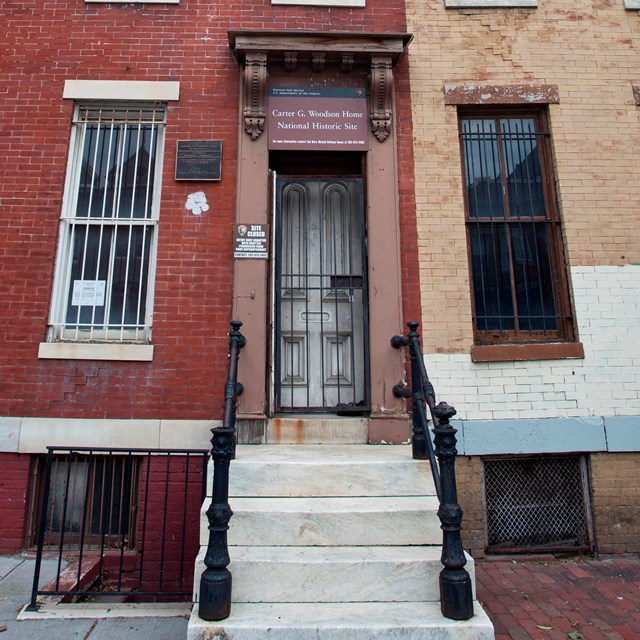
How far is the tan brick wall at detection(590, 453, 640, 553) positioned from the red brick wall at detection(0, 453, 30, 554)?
550 centimetres

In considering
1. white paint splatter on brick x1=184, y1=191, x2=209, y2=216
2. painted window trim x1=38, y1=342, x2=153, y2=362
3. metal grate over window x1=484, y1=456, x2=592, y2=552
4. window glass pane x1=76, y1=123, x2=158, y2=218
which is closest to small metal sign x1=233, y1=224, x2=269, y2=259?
white paint splatter on brick x1=184, y1=191, x2=209, y2=216

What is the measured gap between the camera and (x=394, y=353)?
504 cm

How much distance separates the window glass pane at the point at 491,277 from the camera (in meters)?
5.37

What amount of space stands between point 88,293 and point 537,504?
5.12 meters

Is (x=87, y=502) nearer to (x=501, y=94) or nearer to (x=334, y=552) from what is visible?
(x=334, y=552)

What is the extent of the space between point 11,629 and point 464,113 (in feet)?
20.7

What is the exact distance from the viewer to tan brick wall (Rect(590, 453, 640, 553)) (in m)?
4.73

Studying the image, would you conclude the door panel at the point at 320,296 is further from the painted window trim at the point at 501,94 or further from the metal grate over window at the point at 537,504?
the metal grate over window at the point at 537,504

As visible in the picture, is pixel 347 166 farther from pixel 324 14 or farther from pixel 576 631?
pixel 576 631

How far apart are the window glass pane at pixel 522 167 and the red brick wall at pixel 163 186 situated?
121 cm

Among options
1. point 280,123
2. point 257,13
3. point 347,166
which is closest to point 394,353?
point 347,166

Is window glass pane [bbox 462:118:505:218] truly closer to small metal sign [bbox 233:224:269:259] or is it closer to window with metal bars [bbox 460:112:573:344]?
window with metal bars [bbox 460:112:573:344]

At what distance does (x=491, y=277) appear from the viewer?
17.9ft

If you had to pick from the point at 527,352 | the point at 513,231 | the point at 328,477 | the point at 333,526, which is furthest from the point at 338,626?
the point at 513,231
